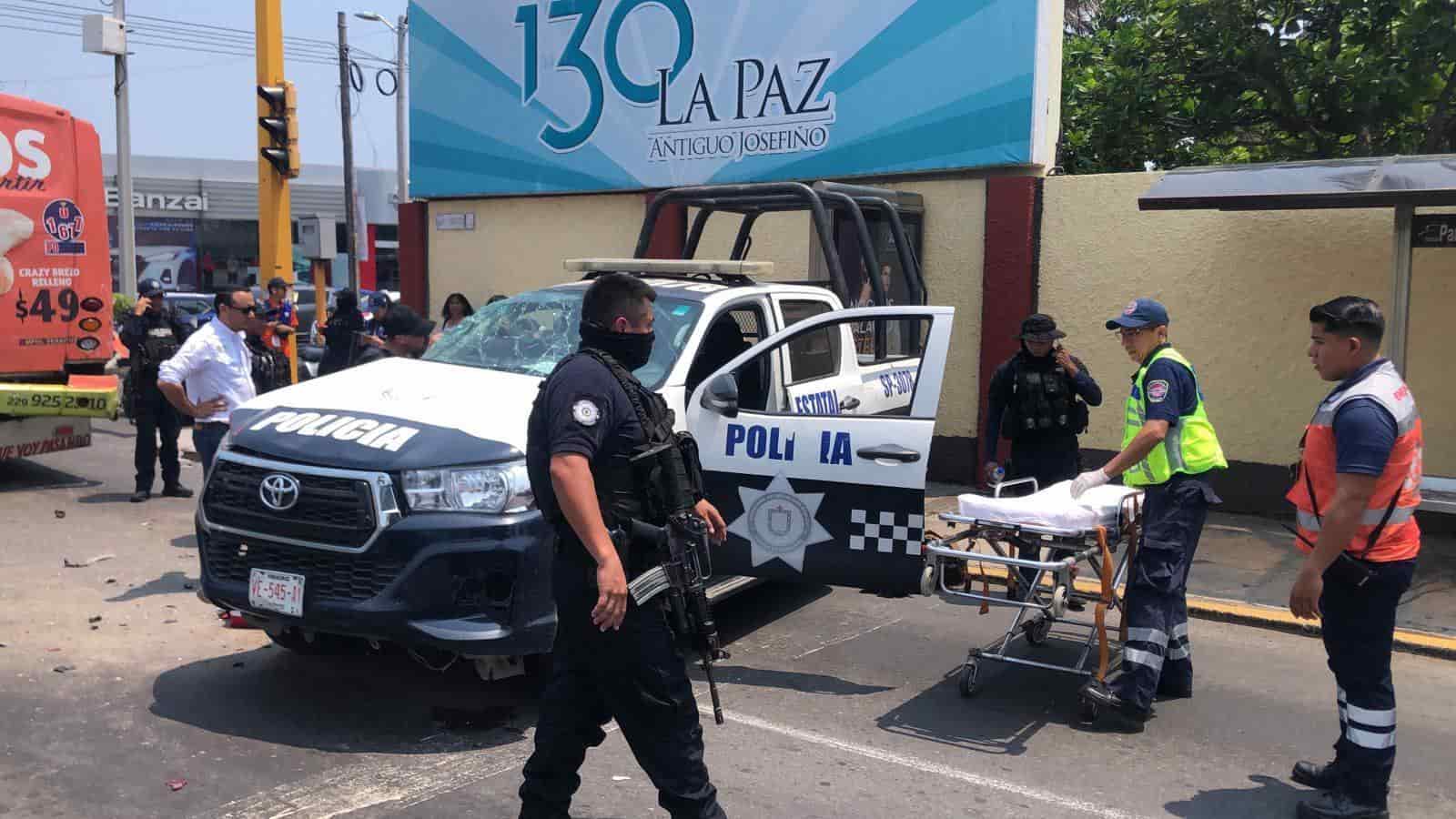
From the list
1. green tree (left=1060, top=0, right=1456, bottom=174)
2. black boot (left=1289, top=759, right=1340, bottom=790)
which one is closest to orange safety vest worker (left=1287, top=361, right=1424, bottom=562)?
black boot (left=1289, top=759, right=1340, bottom=790)

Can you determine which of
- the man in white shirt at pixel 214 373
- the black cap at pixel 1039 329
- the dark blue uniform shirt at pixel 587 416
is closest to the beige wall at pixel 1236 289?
the black cap at pixel 1039 329

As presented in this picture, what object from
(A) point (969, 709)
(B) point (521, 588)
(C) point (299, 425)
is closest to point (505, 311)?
(C) point (299, 425)

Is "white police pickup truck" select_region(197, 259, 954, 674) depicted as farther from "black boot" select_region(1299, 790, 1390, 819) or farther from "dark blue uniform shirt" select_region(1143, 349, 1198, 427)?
"black boot" select_region(1299, 790, 1390, 819)

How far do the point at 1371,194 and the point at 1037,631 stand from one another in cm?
359

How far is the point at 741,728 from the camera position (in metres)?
5.25

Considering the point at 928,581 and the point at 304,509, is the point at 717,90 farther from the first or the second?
the point at 304,509

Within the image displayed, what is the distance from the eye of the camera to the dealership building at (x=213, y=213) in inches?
1519

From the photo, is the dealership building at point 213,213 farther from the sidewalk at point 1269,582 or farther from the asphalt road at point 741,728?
the asphalt road at point 741,728

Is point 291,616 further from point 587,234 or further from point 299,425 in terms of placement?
point 587,234

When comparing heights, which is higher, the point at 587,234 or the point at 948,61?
the point at 948,61

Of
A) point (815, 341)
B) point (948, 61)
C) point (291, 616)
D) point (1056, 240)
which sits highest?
point (948, 61)

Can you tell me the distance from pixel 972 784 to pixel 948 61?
7464 millimetres

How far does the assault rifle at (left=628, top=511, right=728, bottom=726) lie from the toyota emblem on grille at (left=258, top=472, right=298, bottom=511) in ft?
6.42

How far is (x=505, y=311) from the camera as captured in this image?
22.4 ft
